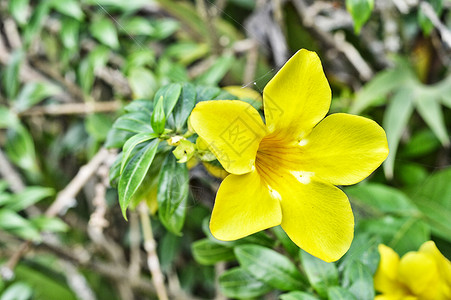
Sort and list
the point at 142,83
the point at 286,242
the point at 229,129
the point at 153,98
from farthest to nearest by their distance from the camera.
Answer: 1. the point at 142,83
2. the point at 153,98
3. the point at 286,242
4. the point at 229,129

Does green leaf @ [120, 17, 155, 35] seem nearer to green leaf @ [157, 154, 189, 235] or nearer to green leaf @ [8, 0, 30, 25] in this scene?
green leaf @ [8, 0, 30, 25]

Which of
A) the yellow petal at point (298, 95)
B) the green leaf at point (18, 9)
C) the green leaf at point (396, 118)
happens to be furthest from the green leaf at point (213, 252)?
the green leaf at point (18, 9)

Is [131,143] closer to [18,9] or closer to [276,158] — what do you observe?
[276,158]

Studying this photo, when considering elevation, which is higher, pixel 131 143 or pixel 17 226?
pixel 131 143

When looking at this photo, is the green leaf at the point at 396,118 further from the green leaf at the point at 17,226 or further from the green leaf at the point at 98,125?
the green leaf at the point at 17,226

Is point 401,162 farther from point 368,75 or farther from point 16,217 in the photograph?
point 16,217

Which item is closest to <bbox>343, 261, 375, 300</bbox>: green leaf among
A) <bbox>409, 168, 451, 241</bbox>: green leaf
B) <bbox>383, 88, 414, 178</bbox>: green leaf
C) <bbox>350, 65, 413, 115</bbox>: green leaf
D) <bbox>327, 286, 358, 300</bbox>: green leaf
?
<bbox>327, 286, 358, 300</bbox>: green leaf

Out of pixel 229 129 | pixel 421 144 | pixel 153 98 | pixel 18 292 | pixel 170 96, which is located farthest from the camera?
pixel 421 144

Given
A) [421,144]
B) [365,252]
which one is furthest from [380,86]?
[365,252]
